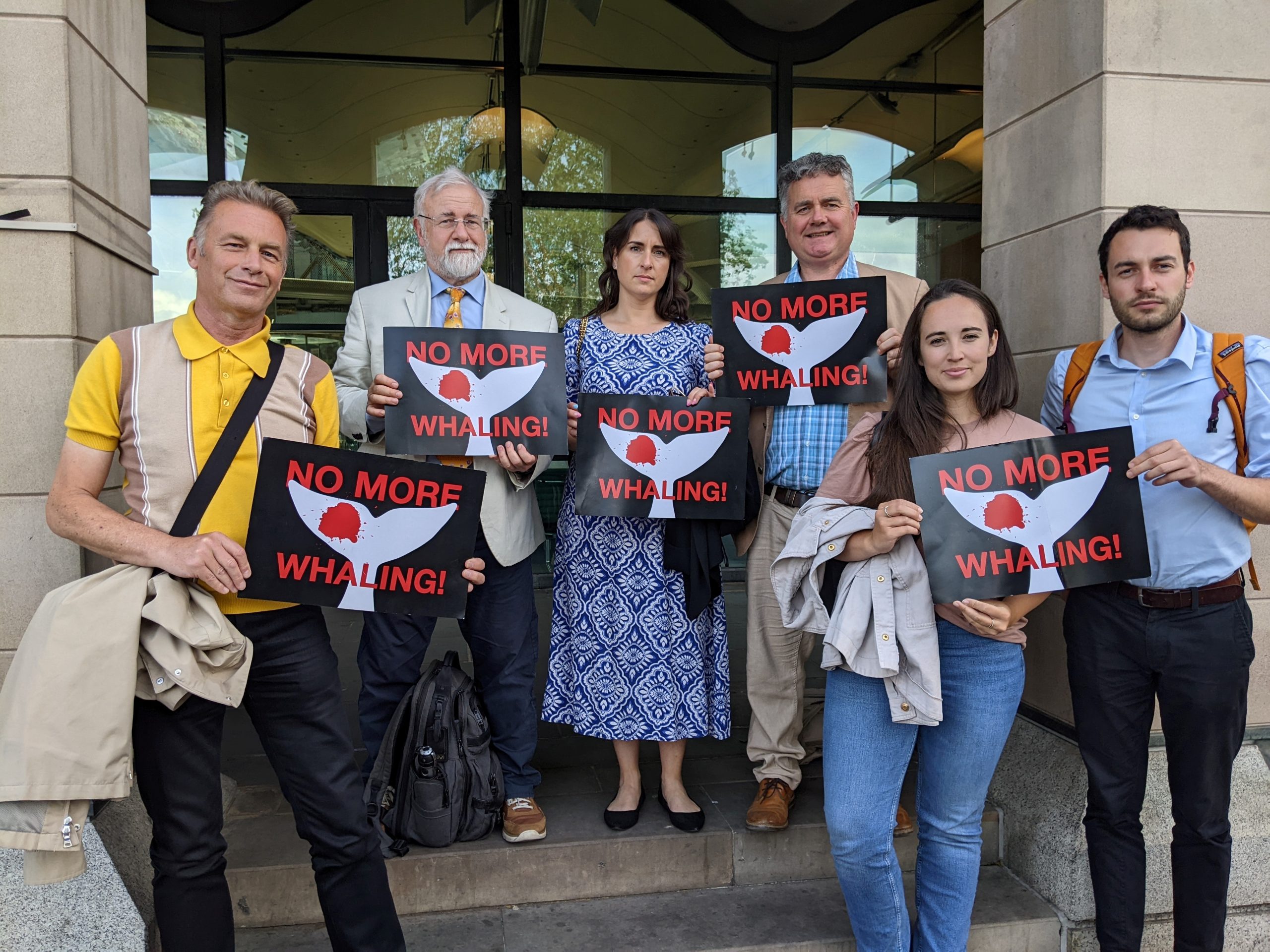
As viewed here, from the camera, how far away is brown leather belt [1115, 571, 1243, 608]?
262 centimetres

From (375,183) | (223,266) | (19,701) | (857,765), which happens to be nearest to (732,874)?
(857,765)

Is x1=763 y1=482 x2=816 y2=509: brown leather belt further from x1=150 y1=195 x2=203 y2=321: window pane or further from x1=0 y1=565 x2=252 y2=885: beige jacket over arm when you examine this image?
x1=150 y1=195 x2=203 y2=321: window pane

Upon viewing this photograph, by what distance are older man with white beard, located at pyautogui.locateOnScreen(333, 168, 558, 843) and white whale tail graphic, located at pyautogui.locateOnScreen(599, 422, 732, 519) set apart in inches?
12.0

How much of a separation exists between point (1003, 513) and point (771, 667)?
1265 millimetres

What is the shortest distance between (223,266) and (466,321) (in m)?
1.07

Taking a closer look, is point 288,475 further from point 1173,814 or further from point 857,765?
point 1173,814

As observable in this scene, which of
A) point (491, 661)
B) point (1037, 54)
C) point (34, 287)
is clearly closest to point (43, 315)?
point (34, 287)

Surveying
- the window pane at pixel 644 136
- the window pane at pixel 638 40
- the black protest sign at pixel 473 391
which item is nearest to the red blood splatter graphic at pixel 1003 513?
the black protest sign at pixel 473 391

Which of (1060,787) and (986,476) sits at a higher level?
(986,476)

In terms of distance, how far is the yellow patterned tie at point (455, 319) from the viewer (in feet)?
10.6

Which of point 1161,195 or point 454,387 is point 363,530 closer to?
point 454,387

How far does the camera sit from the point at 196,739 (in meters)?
2.32

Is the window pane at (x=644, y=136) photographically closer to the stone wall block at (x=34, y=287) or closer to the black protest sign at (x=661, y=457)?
the black protest sign at (x=661, y=457)

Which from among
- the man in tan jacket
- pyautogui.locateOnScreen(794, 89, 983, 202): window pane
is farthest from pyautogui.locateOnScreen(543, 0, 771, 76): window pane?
the man in tan jacket
